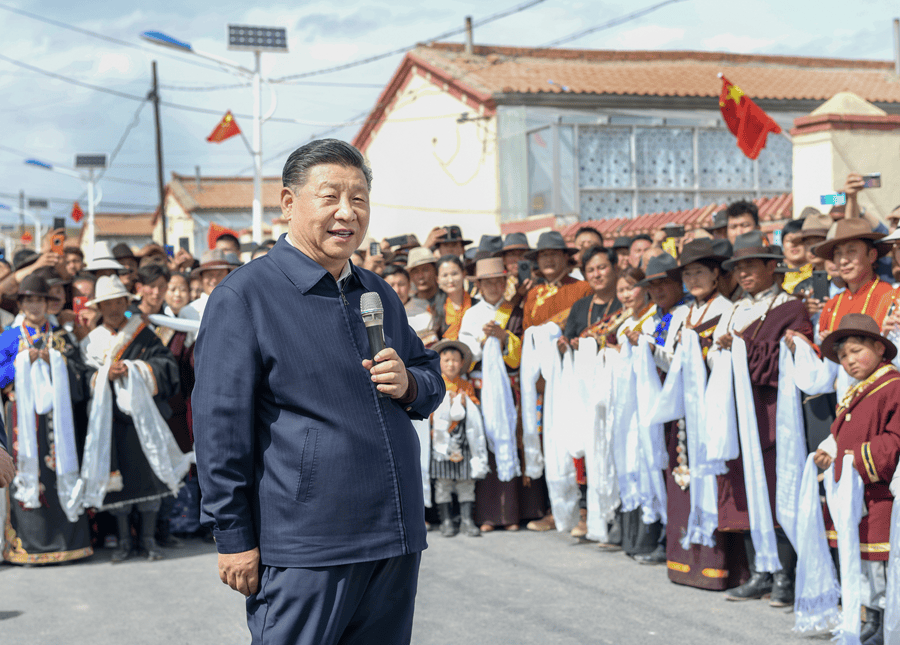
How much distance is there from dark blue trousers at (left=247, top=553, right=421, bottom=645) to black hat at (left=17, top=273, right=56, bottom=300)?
507 cm

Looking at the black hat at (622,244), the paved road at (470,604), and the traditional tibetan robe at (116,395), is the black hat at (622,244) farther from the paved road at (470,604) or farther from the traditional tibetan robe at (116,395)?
the traditional tibetan robe at (116,395)

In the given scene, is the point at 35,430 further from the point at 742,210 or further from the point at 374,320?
the point at 742,210

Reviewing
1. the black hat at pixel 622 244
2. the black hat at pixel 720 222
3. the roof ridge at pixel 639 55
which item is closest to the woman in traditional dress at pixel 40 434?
the black hat at pixel 622 244

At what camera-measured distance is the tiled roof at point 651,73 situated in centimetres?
2038

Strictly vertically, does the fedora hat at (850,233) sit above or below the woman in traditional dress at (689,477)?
above

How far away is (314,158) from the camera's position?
2.66m

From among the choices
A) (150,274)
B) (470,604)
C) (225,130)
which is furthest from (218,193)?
(470,604)

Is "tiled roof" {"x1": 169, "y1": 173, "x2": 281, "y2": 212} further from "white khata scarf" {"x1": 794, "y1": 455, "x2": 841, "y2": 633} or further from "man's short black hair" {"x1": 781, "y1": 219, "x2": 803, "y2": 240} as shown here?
"white khata scarf" {"x1": 794, "y1": 455, "x2": 841, "y2": 633}

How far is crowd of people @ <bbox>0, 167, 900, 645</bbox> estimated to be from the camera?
193 inches

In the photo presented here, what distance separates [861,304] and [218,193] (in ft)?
156

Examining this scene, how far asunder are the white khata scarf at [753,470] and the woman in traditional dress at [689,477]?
31 cm

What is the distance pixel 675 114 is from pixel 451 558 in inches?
598

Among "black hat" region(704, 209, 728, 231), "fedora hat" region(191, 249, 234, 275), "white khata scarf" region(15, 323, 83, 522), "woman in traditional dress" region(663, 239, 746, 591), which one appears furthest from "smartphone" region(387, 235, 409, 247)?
"woman in traditional dress" region(663, 239, 746, 591)

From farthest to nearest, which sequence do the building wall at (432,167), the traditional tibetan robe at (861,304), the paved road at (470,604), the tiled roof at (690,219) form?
the building wall at (432,167)
the tiled roof at (690,219)
the traditional tibetan robe at (861,304)
the paved road at (470,604)
